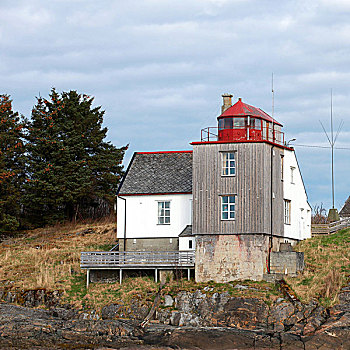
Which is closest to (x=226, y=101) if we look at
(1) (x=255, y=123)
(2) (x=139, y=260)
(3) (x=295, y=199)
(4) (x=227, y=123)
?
(4) (x=227, y=123)

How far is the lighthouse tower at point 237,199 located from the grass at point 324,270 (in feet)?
7.00

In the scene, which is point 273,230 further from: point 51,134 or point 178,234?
point 51,134

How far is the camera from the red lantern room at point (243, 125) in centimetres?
4312

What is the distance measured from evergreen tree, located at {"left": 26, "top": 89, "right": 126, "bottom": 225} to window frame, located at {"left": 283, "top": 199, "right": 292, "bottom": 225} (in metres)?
21.5

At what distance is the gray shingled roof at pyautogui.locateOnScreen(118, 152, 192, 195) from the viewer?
47125 millimetres

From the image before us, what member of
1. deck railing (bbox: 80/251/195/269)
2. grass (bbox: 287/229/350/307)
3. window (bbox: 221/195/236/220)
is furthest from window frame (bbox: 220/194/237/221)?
grass (bbox: 287/229/350/307)

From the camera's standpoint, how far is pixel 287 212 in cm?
4472

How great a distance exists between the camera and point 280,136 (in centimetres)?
4528

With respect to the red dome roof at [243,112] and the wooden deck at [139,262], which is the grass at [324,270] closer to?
the wooden deck at [139,262]

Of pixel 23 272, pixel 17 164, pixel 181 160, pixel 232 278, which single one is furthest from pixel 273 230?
pixel 17 164

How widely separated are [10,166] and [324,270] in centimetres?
Result: 3082

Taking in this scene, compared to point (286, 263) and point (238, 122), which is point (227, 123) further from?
point (286, 263)

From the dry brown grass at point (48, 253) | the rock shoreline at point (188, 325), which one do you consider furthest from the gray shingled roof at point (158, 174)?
the rock shoreline at point (188, 325)

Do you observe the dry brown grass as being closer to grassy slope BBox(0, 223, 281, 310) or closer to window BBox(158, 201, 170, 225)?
grassy slope BBox(0, 223, 281, 310)
